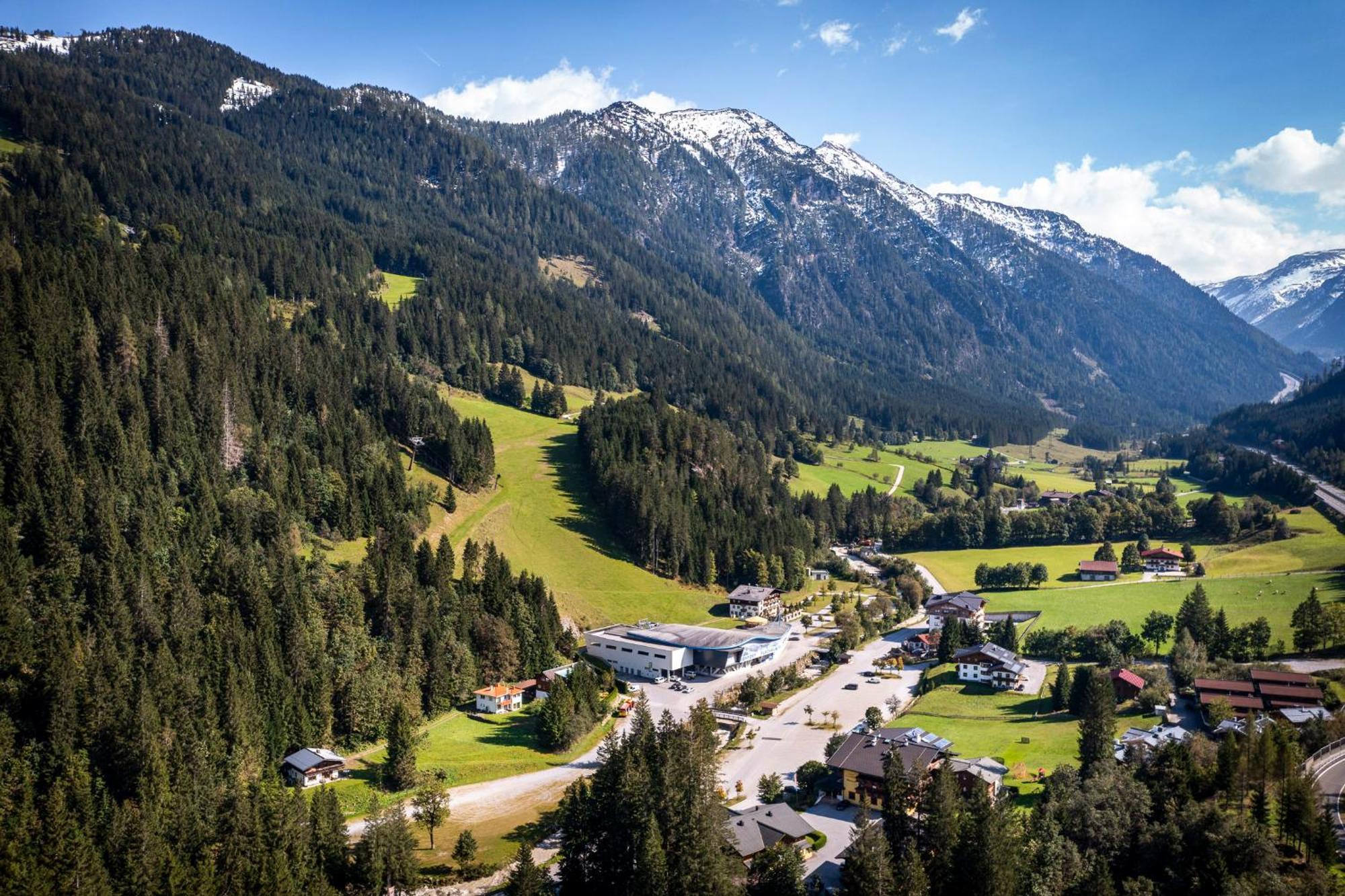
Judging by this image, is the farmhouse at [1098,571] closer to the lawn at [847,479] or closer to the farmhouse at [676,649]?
the farmhouse at [676,649]

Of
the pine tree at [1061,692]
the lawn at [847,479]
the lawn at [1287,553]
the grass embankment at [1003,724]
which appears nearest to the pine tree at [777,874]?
the grass embankment at [1003,724]

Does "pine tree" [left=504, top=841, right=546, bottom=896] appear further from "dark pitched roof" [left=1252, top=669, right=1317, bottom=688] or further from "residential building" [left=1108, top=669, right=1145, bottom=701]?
"dark pitched roof" [left=1252, top=669, right=1317, bottom=688]

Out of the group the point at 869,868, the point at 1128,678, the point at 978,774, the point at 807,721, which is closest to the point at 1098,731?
the point at 978,774

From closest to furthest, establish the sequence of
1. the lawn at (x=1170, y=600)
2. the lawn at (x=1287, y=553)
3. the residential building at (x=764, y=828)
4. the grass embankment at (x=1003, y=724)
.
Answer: the residential building at (x=764, y=828), the grass embankment at (x=1003, y=724), the lawn at (x=1170, y=600), the lawn at (x=1287, y=553)

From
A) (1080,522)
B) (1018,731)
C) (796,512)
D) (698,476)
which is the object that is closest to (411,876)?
(1018,731)

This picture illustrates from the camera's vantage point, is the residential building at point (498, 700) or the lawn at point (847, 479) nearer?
the residential building at point (498, 700)

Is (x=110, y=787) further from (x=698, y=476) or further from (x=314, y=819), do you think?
(x=698, y=476)
